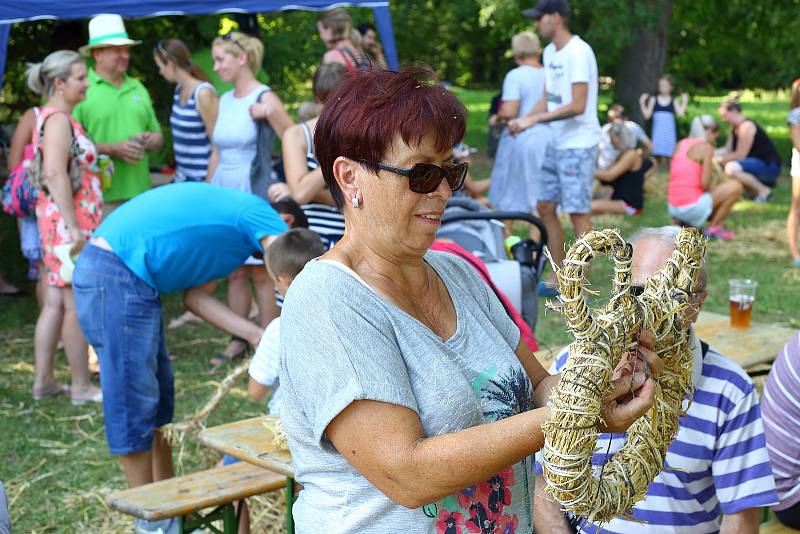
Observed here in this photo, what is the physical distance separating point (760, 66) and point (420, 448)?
71.9 feet

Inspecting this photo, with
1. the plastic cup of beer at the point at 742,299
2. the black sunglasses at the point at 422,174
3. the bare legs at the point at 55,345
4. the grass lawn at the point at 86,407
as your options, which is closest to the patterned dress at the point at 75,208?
the bare legs at the point at 55,345

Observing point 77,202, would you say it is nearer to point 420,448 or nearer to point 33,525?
point 33,525

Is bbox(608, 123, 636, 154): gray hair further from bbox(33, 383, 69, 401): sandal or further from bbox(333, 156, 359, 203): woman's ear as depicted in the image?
bbox(333, 156, 359, 203): woman's ear

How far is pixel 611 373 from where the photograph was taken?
1.69 metres

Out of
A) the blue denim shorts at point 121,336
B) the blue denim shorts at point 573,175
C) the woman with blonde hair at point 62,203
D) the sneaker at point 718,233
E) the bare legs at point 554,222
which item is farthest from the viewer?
the sneaker at point 718,233

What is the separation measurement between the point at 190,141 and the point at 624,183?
6.16 meters

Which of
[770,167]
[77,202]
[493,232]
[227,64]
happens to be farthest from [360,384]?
[770,167]

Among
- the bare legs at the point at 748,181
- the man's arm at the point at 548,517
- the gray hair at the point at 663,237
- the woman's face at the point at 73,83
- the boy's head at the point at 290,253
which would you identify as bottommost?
the bare legs at the point at 748,181

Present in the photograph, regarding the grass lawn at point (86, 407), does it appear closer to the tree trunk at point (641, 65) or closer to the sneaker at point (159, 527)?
the sneaker at point (159, 527)

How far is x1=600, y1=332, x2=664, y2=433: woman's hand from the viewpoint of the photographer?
1744 millimetres

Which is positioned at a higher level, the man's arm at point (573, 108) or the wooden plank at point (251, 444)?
the wooden plank at point (251, 444)

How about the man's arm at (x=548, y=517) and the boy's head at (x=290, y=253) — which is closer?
the man's arm at (x=548, y=517)

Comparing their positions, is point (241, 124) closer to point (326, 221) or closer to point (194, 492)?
point (326, 221)

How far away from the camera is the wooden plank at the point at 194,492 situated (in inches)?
126
